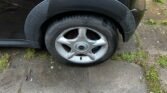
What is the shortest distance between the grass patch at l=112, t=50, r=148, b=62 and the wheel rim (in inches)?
13.5

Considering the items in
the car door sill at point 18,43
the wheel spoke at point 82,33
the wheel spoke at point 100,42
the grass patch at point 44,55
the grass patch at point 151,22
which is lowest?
the grass patch at point 44,55

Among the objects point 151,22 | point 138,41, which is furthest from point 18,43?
point 151,22

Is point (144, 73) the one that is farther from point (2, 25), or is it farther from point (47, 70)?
point (2, 25)

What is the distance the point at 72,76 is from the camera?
126 inches

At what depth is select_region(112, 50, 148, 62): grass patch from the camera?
3.41 m

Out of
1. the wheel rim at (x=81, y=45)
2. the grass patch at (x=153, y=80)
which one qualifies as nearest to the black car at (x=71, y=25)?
the wheel rim at (x=81, y=45)

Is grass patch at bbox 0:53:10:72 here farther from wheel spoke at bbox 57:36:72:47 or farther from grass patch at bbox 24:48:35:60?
wheel spoke at bbox 57:36:72:47

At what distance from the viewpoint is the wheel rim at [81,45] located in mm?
3023

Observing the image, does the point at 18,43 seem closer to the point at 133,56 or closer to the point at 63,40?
the point at 63,40

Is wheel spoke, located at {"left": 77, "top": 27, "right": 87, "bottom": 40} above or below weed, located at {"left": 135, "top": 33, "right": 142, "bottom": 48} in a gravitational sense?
above

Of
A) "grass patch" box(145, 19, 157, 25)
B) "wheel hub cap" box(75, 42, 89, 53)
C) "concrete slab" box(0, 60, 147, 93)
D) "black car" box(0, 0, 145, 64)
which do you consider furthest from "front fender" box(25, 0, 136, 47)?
"grass patch" box(145, 19, 157, 25)

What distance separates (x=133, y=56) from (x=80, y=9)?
3.23 feet

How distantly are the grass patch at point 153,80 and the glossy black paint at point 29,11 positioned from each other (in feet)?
1.53

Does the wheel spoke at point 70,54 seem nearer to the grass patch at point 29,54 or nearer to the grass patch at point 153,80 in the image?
the grass patch at point 29,54
